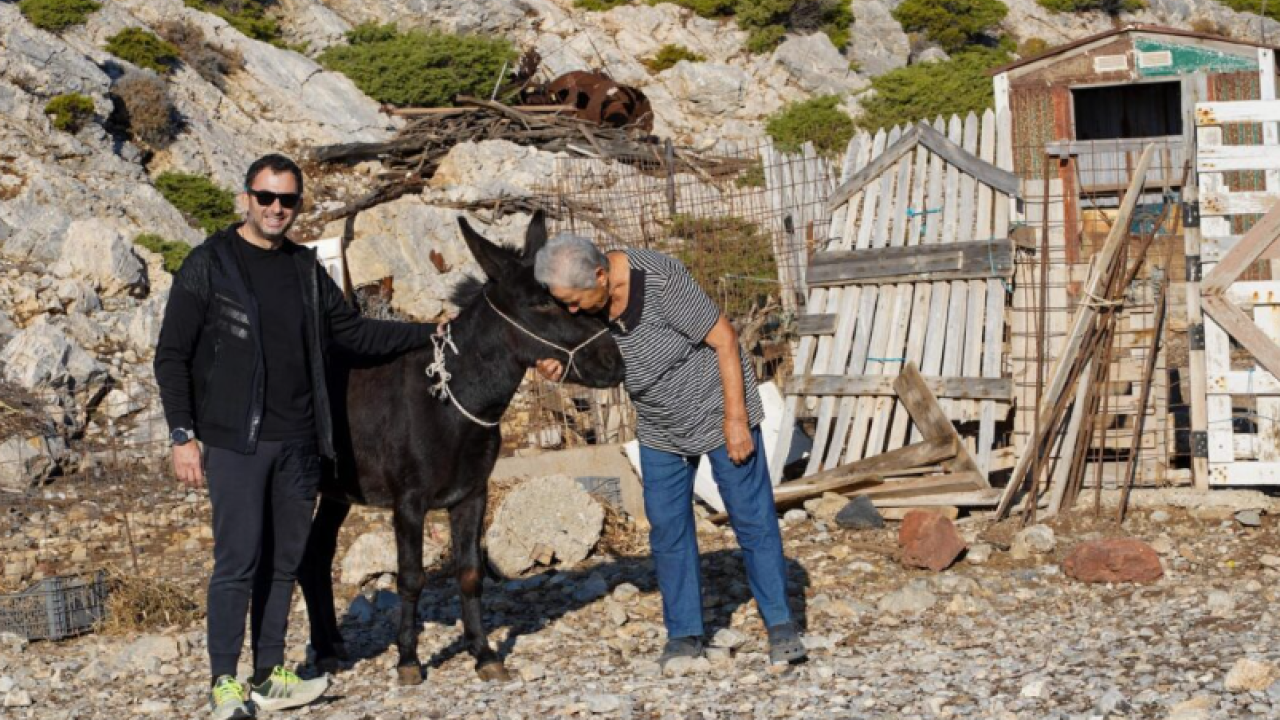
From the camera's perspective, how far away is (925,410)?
32.9ft

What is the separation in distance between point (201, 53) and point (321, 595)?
22945mm

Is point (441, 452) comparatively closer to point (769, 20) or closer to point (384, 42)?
Result: point (384, 42)

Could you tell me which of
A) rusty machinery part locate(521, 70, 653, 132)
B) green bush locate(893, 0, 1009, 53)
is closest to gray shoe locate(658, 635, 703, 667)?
rusty machinery part locate(521, 70, 653, 132)

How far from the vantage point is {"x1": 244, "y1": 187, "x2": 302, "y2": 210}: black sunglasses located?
5.62 m

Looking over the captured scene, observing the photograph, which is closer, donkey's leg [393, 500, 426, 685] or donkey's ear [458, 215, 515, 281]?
donkey's ear [458, 215, 515, 281]

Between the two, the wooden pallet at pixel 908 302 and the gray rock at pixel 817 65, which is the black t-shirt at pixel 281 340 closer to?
the wooden pallet at pixel 908 302

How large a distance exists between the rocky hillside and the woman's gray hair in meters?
6.64

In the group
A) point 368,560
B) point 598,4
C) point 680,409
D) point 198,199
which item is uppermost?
point 598,4

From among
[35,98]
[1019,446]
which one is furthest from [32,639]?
[35,98]

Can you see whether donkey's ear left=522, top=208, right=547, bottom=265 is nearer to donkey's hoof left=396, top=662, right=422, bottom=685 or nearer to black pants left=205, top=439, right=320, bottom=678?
black pants left=205, top=439, right=320, bottom=678

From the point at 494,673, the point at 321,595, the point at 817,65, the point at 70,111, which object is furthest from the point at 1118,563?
the point at 817,65

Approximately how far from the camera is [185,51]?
A: 90.3ft

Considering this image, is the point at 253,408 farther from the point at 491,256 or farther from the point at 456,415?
the point at 491,256

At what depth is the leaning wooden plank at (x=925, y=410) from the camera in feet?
32.1
